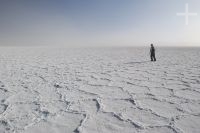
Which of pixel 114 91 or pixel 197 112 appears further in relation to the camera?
pixel 114 91

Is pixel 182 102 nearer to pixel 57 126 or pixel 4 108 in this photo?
pixel 57 126

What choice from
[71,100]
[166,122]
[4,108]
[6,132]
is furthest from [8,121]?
[166,122]

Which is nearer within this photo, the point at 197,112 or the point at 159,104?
the point at 197,112

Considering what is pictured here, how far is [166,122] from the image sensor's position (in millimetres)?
2633

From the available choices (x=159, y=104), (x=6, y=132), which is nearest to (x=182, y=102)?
(x=159, y=104)

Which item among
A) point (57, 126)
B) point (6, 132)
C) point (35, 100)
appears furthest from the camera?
point (35, 100)

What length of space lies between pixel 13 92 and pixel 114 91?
185 centimetres

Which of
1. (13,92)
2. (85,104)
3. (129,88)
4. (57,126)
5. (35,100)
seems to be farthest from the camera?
→ (129,88)

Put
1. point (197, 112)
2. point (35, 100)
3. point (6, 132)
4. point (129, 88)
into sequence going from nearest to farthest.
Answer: point (6, 132) → point (197, 112) → point (35, 100) → point (129, 88)

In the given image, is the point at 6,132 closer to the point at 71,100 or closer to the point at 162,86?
the point at 71,100

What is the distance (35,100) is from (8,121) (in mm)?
903

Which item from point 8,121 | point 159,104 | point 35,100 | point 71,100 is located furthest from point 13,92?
point 159,104

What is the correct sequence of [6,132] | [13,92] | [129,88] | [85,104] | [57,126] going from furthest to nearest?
[129,88]
[13,92]
[85,104]
[57,126]
[6,132]

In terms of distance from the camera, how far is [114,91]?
418cm
